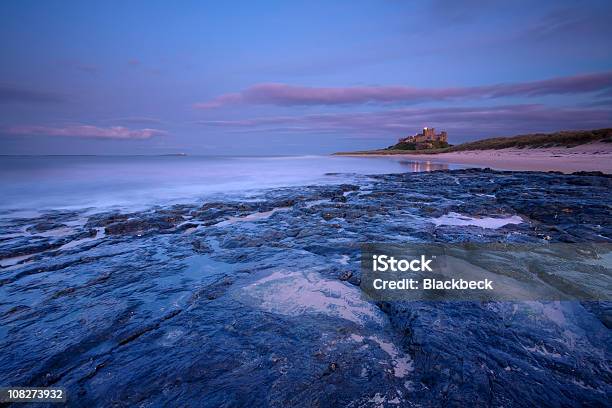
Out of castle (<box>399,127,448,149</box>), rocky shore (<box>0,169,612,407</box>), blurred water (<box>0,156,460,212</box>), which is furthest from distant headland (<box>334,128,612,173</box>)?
castle (<box>399,127,448,149</box>)

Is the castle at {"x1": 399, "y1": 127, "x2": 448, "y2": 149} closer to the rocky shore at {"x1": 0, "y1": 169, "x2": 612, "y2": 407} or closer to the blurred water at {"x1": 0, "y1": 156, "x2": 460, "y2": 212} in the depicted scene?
the blurred water at {"x1": 0, "y1": 156, "x2": 460, "y2": 212}

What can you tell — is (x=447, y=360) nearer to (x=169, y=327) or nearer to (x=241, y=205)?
(x=169, y=327)

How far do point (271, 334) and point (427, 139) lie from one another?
109 metres

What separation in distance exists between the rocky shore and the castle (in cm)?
9690

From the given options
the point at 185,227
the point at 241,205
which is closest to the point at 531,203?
the point at 241,205

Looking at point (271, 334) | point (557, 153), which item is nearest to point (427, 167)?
point (557, 153)

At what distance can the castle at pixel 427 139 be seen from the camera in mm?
94125

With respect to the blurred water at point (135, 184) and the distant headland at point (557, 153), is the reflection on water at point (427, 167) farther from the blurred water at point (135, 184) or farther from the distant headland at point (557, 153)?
the distant headland at point (557, 153)

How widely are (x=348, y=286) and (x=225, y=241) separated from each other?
9.79ft

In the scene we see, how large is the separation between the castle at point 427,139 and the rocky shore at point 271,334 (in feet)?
318

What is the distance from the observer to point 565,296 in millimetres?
3154

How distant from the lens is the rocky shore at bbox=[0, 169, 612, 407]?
2.04 m

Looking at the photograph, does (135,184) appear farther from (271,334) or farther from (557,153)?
(557,153)

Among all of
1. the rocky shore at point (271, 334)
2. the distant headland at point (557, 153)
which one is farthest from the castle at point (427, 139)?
the rocky shore at point (271, 334)
